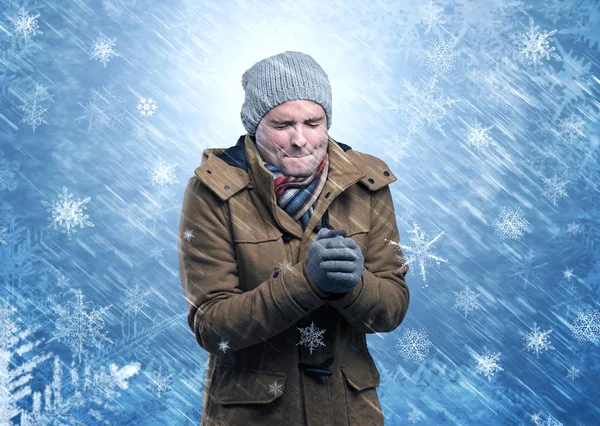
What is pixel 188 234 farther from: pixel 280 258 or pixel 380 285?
pixel 380 285

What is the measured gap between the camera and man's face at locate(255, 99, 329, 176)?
7.40ft

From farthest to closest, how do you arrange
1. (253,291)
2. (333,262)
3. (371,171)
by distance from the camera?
(371,171)
(253,291)
(333,262)

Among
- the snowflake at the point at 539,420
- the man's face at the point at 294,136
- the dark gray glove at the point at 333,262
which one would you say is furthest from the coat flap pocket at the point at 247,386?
the snowflake at the point at 539,420

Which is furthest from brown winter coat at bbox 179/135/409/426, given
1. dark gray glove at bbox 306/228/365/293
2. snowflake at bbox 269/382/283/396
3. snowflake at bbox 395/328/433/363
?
snowflake at bbox 395/328/433/363

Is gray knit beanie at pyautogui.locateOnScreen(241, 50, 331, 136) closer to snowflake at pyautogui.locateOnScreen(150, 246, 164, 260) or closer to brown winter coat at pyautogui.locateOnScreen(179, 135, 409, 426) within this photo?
brown winter coat at pyautogui.locateOnScreen(179, 135, 409, 426)

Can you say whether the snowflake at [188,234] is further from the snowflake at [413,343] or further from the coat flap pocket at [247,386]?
the snowflake at [413,343]

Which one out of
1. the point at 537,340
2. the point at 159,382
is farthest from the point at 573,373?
the point at 159,382

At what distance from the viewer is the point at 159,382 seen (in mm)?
3609

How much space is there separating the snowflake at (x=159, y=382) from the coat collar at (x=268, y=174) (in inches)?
58.5

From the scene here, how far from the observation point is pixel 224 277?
2238 mm

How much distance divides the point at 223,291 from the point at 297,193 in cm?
29

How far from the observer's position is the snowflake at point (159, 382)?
Answer: 3607 millimetres

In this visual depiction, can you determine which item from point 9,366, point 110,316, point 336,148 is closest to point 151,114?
point 110,316

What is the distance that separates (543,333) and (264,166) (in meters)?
1.87
